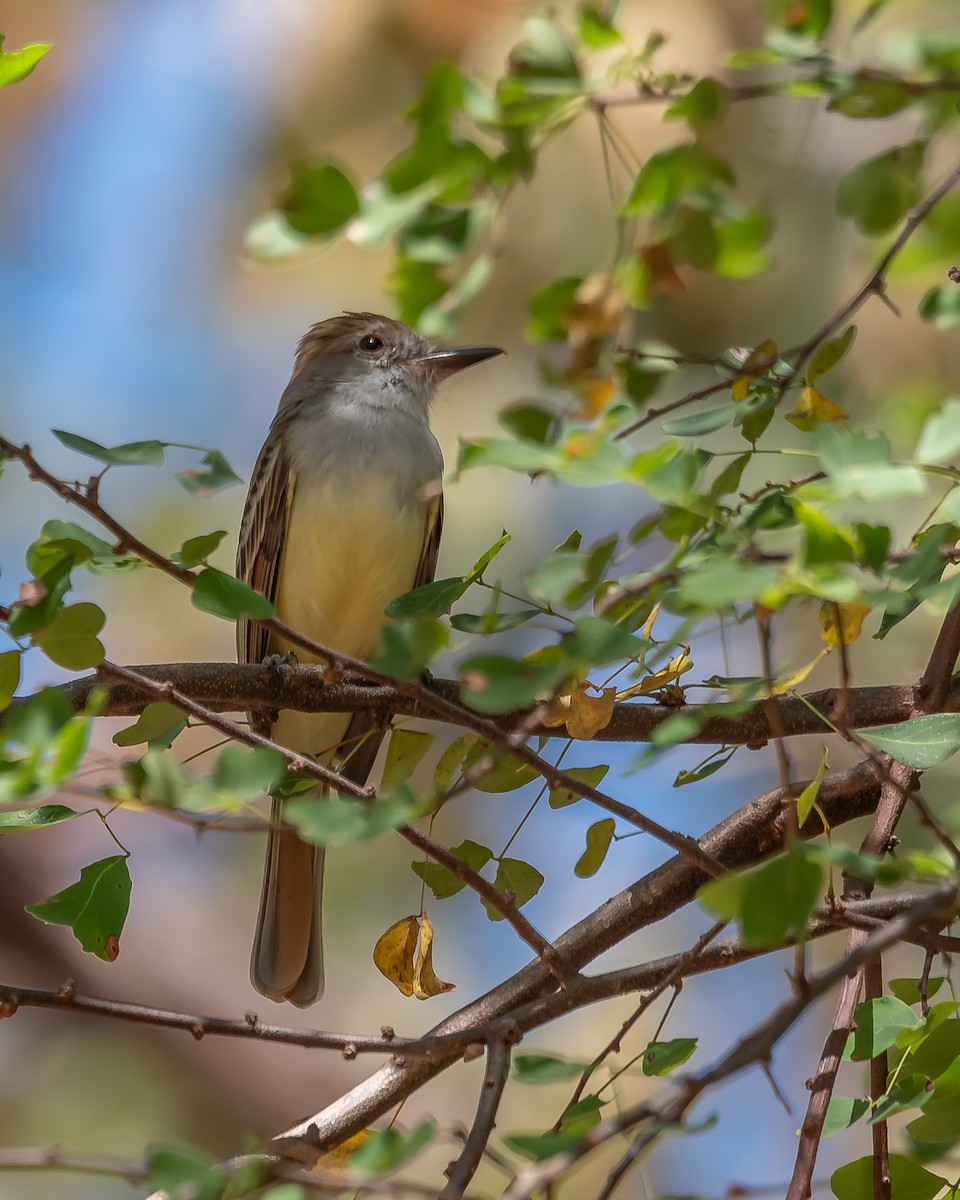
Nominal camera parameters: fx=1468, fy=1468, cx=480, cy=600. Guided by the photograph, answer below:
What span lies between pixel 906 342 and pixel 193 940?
167 inches

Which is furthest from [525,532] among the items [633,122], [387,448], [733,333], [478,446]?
[478,446]

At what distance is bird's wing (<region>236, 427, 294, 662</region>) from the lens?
4398 millimetres

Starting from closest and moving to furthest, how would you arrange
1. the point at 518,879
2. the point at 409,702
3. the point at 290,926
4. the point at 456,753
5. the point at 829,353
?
the point at 829,353 < the point at 456,753 < the point at 518,879 < the point at 409,702 < the point at 290,926

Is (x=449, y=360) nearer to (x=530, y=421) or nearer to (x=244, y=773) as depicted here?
(x=530, y=421)

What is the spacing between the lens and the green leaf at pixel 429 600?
1994 mm

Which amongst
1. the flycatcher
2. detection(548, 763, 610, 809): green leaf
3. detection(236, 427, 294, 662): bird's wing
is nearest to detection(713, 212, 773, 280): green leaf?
detection(548, 763, 610, 809): green leaf

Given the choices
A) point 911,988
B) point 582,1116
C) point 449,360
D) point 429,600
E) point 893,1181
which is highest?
point 449,360

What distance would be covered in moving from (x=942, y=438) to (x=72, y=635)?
3.53 feet

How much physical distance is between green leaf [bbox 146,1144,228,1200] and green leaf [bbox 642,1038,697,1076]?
2.22 feet

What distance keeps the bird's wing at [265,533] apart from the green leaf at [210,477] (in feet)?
7.90

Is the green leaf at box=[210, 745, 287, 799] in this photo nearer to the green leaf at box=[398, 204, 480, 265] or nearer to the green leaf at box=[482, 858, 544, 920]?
the green leaf at box=[398, 204, 480, 265]

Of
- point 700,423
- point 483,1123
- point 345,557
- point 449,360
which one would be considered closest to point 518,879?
→ point 483,1123

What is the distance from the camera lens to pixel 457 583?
200cm

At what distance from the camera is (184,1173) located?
127 cm
